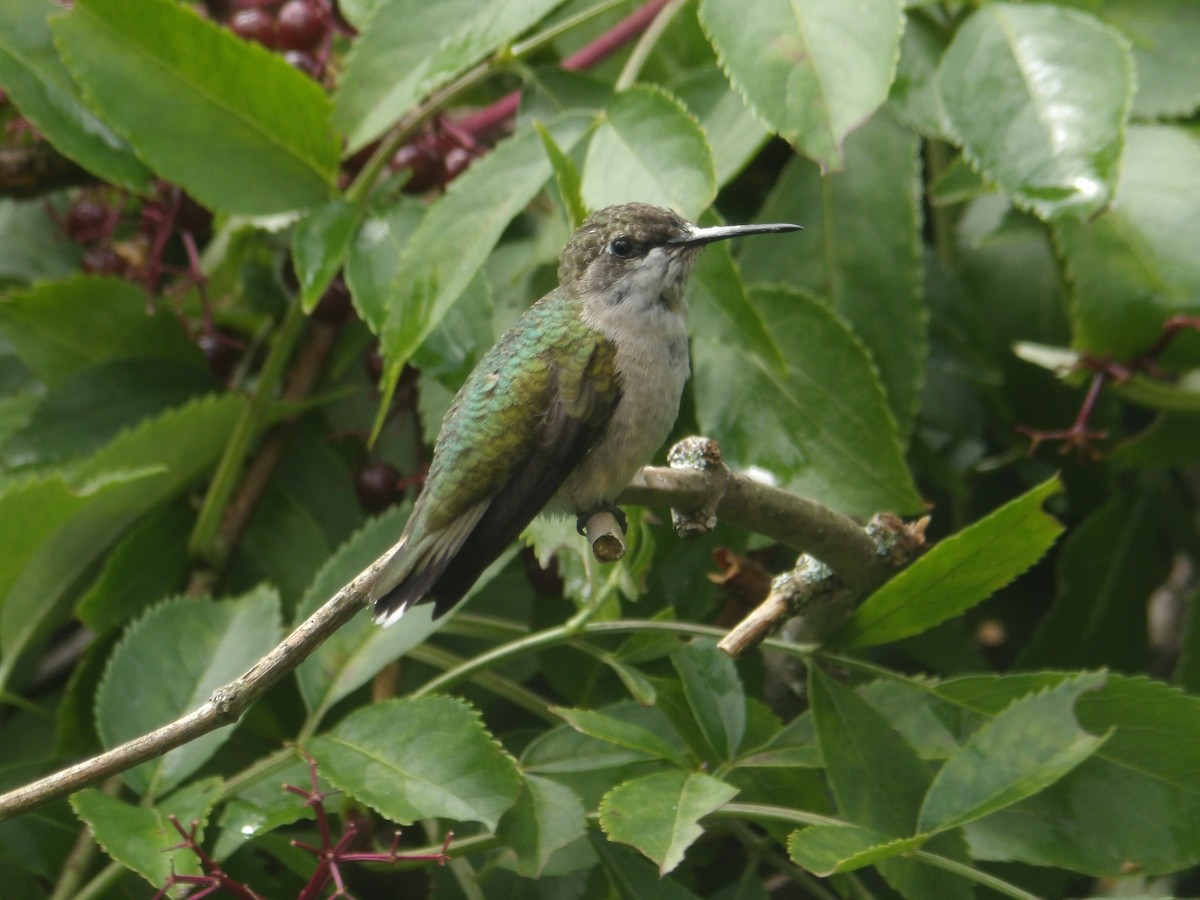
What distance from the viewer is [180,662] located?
198 centimetres

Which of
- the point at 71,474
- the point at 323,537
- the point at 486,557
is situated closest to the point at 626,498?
the point at 486,557

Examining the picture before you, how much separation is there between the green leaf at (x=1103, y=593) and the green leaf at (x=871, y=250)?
1.90ft

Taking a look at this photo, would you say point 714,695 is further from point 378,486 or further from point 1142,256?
point 1142,256

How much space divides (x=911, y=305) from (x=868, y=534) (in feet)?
1.71

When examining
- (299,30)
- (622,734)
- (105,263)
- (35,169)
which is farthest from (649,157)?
(35,169)

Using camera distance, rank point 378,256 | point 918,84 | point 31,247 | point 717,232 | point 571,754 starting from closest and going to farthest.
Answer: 1. point 571,754
2. point 717,232
3. point 378,256
4. point 918,84
5. point 31,247

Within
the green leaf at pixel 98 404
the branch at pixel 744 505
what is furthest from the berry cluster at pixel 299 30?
the branch at pixel 744 505

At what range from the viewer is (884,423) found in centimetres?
196

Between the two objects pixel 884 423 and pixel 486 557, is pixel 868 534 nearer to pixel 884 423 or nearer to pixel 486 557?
pixel 884 423

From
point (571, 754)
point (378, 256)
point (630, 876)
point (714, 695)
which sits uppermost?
point (378, 256)

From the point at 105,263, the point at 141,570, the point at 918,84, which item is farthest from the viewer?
the point at 105,263

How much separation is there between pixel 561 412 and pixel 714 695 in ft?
1.44

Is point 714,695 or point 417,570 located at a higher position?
point 417,570

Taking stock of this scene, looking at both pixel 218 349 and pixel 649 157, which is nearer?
pixel 649 157
